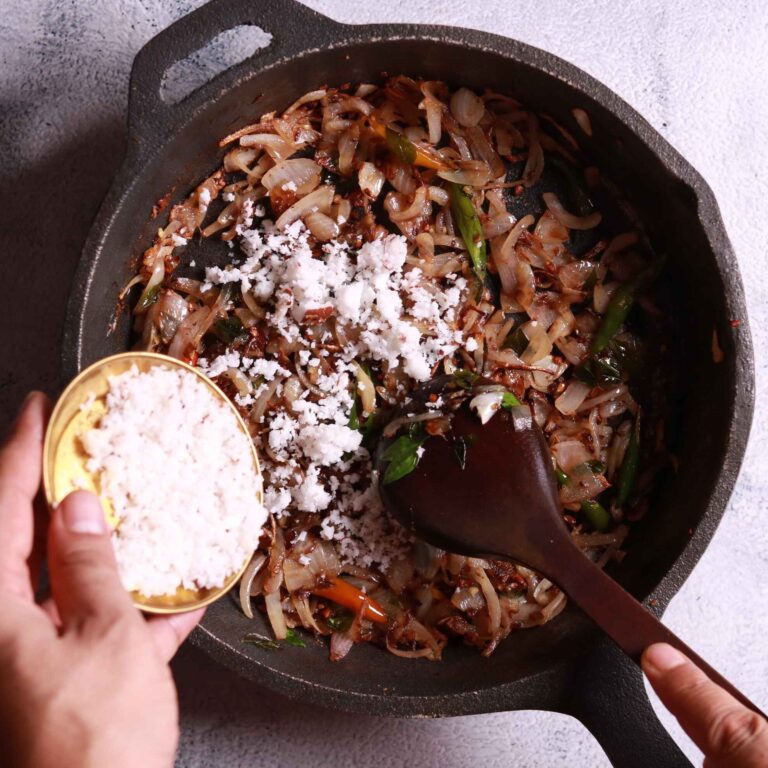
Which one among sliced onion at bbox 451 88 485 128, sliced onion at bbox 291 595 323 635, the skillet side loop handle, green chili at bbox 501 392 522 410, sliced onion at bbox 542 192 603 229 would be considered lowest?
sliced onion at bbox 291 595 323 635

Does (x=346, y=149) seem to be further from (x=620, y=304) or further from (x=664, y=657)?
(x=664, y=657)

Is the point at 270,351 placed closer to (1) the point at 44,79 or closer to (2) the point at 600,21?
(1) the point at 44,79

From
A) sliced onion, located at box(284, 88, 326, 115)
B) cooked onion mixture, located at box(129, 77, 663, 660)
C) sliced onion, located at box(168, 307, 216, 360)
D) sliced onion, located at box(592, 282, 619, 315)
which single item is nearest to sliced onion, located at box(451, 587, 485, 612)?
cooked onion mixture, located at box(129, 77, 663, 660)

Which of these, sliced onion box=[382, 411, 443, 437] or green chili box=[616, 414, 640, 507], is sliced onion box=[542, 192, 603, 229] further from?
sliced onion box=[382, 411, 443, 437]

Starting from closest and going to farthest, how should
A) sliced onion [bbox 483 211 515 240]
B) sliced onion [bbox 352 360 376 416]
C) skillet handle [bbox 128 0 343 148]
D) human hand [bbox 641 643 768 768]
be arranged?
1. human hand [bbox 641 643 768 768]
2. skillet handle [bbox 128 0 343 148]
3. sliced onion [bbox 352 360 376 416]
4. sliced onion [bbox 483 211 515 240]

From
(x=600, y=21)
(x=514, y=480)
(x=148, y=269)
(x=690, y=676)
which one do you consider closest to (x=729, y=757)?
(x=690, y=676)

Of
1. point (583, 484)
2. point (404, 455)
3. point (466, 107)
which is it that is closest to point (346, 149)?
point (466, 107)
